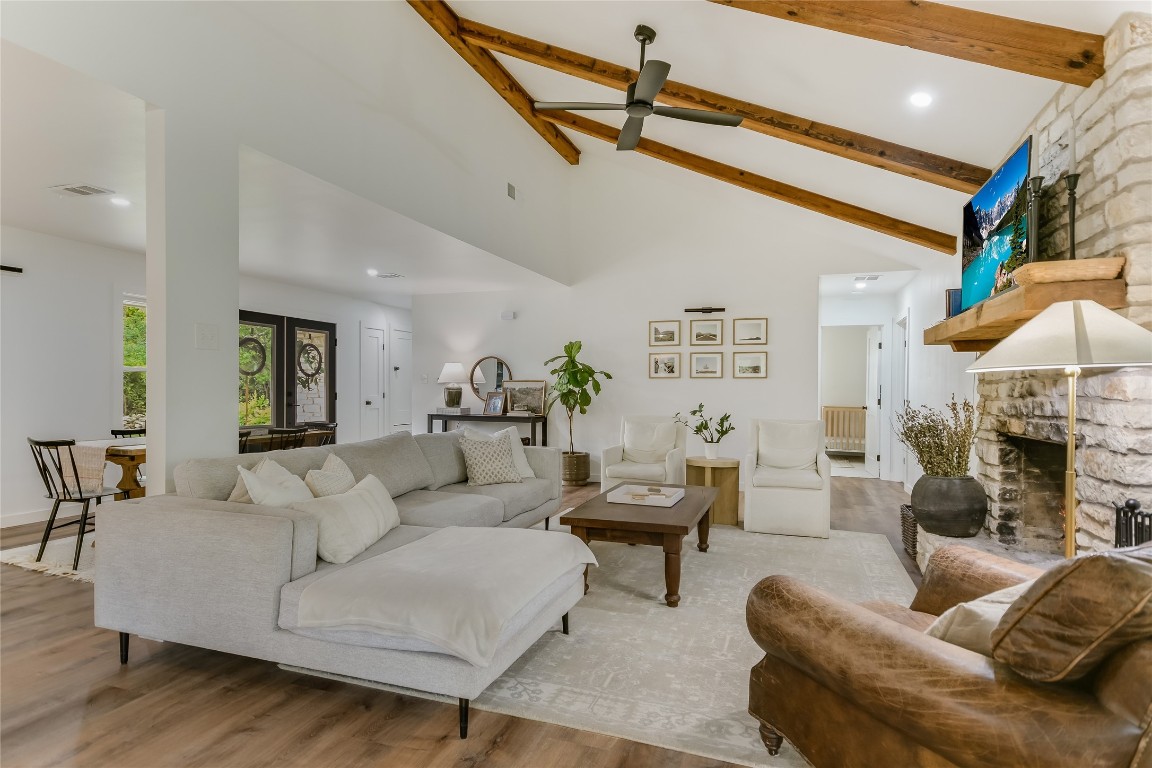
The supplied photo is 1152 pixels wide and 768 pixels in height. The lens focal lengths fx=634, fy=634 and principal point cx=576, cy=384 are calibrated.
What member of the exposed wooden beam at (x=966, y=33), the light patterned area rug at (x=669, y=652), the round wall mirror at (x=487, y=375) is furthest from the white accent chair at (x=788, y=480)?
the round wall mirror at (x=487, y=375)

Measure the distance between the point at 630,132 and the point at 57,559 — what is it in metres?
4.68

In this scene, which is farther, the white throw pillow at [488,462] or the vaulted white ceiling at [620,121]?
the white throw pillow at [488,462]

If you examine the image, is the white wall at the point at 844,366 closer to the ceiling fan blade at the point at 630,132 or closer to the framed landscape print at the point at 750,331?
the framed landscape print at the point at 750,331

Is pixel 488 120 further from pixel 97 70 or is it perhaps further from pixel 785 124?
pixel 97 70

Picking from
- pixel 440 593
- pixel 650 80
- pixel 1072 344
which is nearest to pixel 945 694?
pixel 1072 344

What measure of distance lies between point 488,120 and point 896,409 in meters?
5.67

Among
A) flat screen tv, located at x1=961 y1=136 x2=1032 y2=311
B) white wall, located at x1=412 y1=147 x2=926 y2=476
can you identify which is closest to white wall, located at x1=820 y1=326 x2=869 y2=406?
white wall, located at x1=412 y1=147 x2=926 y2=476

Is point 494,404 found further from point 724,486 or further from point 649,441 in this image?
point 724,486

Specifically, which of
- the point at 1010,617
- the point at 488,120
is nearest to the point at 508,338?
the point at 488,120

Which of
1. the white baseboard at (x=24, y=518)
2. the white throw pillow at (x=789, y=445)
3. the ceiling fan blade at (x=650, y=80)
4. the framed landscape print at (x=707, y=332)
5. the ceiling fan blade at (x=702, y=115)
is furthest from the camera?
the framed landscape print at (x=707, y=332)

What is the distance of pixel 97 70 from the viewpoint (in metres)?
2.58

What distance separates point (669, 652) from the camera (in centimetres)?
275

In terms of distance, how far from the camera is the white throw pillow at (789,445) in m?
5.25

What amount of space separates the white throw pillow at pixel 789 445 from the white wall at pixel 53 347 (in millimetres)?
5802
